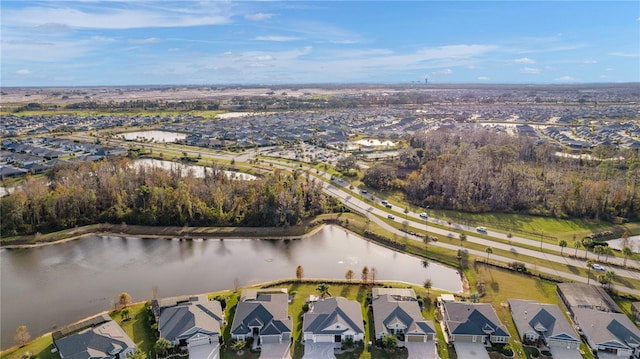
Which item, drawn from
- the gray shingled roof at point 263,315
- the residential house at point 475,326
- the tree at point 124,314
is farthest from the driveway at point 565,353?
the tree at point 124,314

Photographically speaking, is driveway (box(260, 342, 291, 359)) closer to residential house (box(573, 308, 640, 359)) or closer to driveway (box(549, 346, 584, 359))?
driveway (box(549, 346, 584, 359))

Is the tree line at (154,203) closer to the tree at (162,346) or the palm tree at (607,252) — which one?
the tree at (162,346)

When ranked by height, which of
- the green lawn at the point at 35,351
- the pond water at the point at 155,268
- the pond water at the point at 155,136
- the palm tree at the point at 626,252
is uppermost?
the pond water at the point at 155,136

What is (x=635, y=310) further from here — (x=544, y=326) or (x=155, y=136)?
(x=155, y=136)

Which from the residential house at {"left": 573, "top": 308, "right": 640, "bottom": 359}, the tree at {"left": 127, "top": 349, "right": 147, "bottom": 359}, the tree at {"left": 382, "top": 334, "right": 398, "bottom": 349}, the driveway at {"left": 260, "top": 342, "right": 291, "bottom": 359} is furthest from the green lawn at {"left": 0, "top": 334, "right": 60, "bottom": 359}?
the residential house at {"left": 573, "top": 308, "right": 640, "bottom": 359}

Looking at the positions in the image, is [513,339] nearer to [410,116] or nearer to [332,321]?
[332,321]

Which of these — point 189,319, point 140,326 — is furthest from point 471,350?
point 140,326
